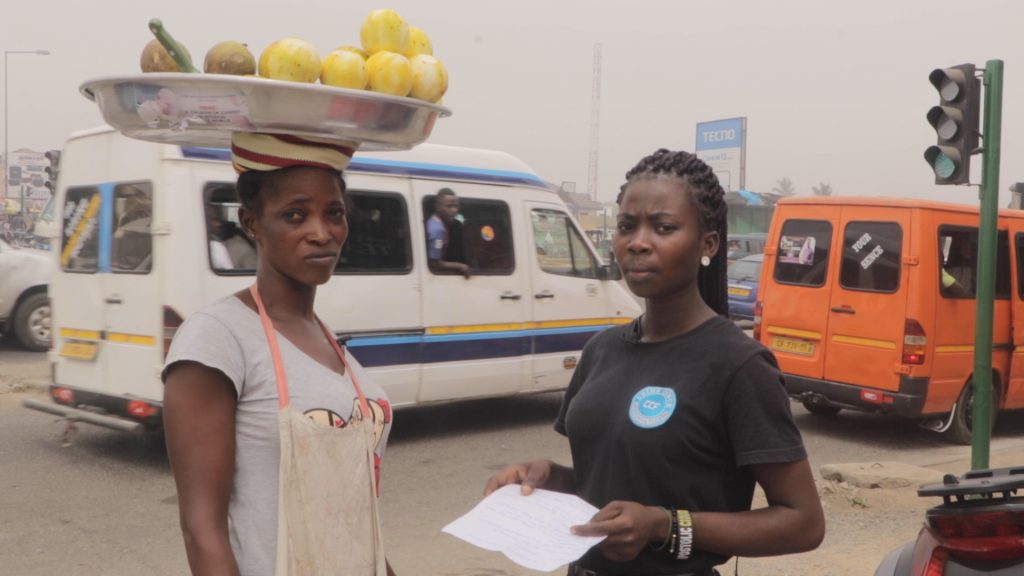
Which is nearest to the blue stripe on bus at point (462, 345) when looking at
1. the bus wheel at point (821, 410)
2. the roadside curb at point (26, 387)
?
the bus wheel at point (821, 410)

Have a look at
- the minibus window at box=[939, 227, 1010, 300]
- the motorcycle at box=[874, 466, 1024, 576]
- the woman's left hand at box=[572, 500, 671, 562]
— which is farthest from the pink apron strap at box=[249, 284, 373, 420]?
the minibus window at box=[939, 227, 1010, 300]

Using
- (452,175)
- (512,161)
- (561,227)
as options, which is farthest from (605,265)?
(452,175)

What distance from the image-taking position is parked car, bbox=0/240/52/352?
12820 millimetres

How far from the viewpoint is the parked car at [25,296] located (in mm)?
12820

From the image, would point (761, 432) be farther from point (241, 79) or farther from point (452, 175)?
point (452, 175)

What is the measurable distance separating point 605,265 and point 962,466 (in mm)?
3614

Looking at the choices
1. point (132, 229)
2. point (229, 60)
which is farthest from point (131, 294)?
point (229, 60)

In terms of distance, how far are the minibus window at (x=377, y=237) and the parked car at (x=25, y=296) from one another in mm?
7211

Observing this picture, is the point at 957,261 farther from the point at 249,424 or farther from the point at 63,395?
the point at 249,424

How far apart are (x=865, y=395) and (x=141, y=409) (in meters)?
6.09

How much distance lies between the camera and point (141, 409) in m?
6.84

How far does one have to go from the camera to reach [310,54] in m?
1.89

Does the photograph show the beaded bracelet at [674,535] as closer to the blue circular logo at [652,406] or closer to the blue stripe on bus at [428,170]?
the blue circular logo at [652,406]

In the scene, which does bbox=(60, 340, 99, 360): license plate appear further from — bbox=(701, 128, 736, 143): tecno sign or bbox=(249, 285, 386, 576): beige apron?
bbox=(701, 128, 736, 143): tecno sign
